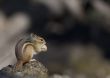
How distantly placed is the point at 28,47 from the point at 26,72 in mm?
218

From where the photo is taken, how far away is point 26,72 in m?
3.78

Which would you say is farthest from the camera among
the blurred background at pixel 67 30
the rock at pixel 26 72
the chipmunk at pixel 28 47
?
the blurred background at pixel 67 30

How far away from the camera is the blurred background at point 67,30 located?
13828 millimetres

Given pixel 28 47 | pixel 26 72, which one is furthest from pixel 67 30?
pixel 26 72

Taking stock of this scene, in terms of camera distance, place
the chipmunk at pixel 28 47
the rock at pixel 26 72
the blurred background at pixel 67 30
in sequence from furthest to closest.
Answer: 1. the blurred background at pixel 67 30
2. the chipmunk at pixel 28 47
3. the rock at pixel 26 72

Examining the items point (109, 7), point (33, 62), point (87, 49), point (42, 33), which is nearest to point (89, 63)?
point (87, 49)

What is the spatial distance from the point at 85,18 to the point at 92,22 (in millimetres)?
225

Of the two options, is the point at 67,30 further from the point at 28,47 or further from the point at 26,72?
the point at 26,72

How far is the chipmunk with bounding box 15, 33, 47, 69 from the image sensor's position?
388cm

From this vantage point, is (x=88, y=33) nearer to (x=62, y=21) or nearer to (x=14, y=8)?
(x=62, y=21)

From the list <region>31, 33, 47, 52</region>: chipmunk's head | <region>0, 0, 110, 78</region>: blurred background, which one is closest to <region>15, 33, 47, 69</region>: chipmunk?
<region>31, 33, 47, 52</region>: chipmunk's head

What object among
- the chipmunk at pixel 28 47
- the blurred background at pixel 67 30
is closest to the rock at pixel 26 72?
the chipmunk at pixel 28 47

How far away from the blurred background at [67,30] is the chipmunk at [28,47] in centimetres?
906

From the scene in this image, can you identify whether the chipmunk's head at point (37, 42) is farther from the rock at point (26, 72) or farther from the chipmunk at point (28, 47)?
the rock at point (26, 72)
